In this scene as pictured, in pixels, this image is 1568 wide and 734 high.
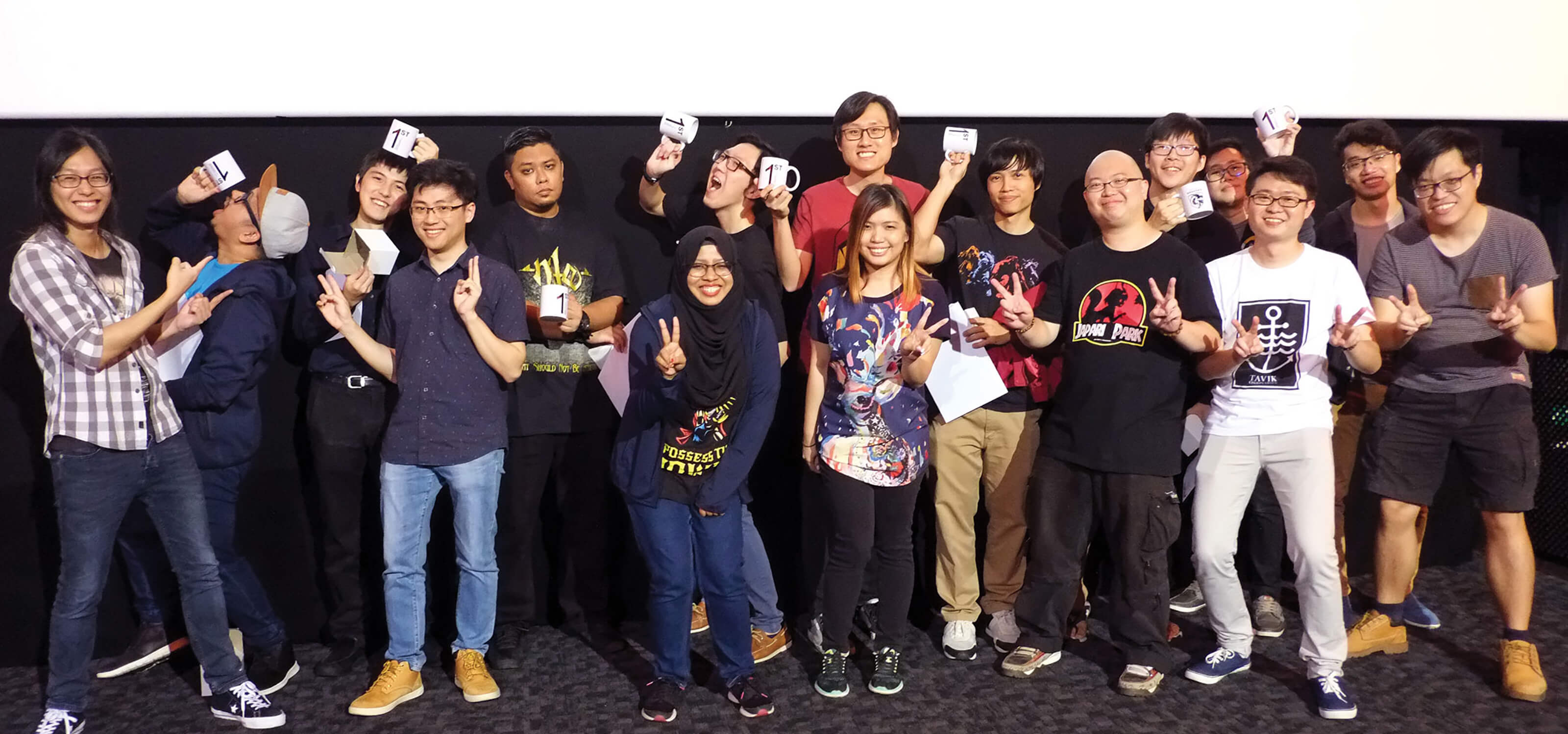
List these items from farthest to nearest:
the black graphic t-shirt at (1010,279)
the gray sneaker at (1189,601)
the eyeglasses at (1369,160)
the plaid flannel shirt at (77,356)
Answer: the gray sneaker at (1189,601) < the eyeglasses at (1369,160) < the black graphic t-shirt at (1010,279) < the plaid flannel shirt at (77,356)

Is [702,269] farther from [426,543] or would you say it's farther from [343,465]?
[343,465]

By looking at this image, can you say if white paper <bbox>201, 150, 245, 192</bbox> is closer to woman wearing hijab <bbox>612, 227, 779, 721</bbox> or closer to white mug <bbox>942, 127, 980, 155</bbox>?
woman wearing hijab <bbox>612, 227, 779, 721</bbox>

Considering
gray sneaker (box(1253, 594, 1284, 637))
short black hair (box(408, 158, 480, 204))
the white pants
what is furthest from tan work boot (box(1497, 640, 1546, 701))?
short black hair (box(408, 158, 480, 204))

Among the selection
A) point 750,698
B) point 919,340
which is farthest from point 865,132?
point 750,698

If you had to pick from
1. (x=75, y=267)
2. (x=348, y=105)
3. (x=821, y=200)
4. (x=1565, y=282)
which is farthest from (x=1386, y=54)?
(x=75, y=267)

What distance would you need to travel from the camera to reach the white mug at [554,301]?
109 inches

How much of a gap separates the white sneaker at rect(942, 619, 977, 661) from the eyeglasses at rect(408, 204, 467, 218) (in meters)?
1.86

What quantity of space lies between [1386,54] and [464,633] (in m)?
3.59

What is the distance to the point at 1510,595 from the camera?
9.82 feet

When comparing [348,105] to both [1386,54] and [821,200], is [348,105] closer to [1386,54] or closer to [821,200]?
[821,200]

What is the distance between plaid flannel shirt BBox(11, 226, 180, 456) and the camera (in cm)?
255

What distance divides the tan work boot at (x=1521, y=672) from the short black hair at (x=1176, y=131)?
1.64m

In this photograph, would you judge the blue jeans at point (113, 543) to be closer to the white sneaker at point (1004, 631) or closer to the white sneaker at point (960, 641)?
the white sneaker at point (960, 641)

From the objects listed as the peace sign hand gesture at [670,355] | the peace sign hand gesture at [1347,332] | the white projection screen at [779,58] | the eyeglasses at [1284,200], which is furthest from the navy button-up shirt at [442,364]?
the peace sign hand gesture at [1347,332]
